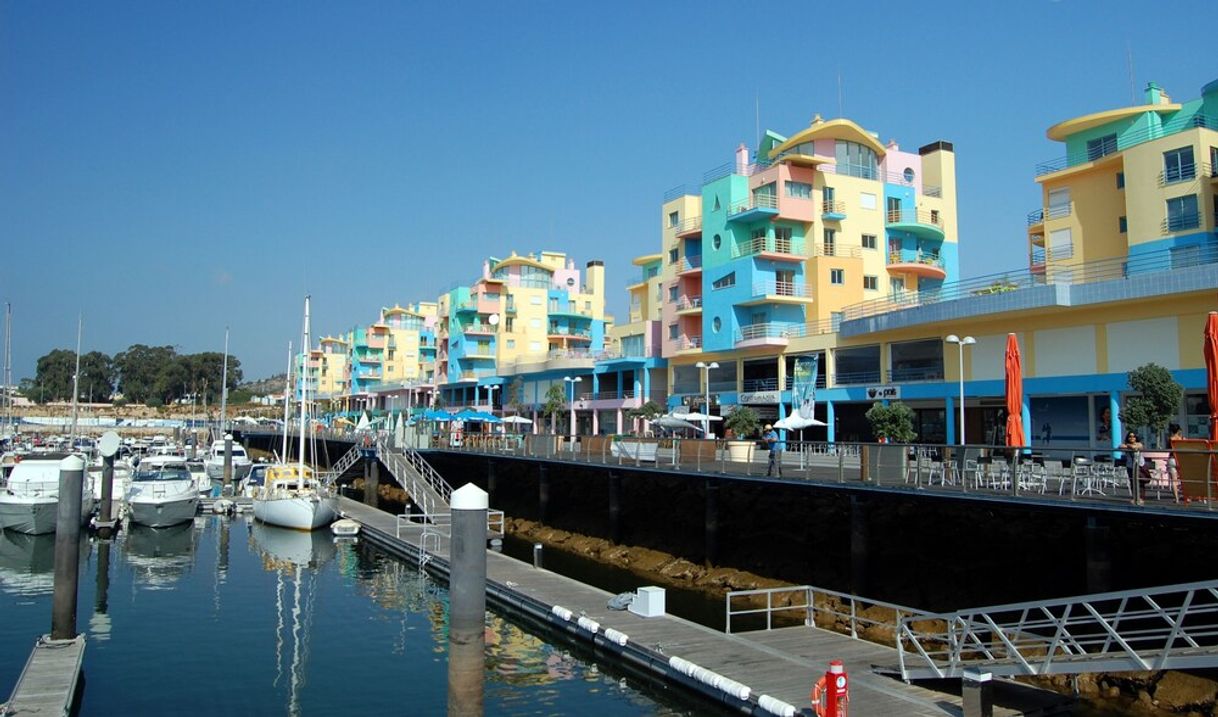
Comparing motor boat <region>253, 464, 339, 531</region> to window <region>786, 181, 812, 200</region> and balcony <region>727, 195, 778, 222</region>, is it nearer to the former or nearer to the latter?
balcony <region>727, 195, 778, 222</region>

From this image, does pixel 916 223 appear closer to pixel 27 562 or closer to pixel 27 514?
pixel 27 562

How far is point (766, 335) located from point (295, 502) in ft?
85.7

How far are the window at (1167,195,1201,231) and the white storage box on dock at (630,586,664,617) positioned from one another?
100ft

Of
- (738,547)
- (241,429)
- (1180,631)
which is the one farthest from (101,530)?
(241,429)

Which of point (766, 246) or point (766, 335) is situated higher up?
point (766, 246)

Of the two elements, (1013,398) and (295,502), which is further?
(295,502)

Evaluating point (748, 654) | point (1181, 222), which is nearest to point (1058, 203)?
point (1181, 222)

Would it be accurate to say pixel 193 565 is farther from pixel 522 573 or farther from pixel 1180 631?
pixel 1180 631

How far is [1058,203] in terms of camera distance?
4650 centimetres

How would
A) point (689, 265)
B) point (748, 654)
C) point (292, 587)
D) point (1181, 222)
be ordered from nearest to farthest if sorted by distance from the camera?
point (748, 654)
point (292, 587)
point (1181, 222)
point (689, 265)

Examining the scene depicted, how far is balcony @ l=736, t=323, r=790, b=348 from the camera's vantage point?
49969 millimetres

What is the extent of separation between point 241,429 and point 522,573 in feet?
328

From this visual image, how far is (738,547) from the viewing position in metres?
31.6

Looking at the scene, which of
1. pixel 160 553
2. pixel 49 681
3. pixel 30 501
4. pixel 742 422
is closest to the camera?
pixel 49 681
